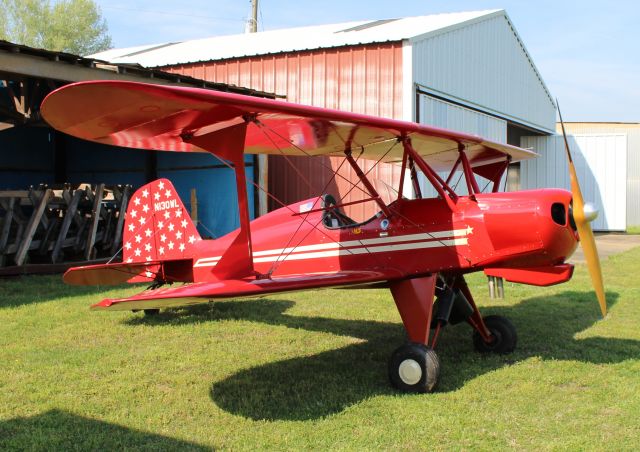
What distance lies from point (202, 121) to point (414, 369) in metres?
2.52

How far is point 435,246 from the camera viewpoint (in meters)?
5.45

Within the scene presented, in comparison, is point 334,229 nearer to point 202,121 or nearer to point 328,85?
point 202,121

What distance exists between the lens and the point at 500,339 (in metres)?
6.05

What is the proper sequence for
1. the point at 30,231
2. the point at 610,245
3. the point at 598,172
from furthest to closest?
the point at 598,172 < the point at 610,245 < the point at 30,231

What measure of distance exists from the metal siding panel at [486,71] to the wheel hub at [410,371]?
9.58 meters

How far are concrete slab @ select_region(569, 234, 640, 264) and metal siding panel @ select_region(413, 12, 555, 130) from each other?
472cm

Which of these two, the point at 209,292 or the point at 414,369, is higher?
the point at 209,292

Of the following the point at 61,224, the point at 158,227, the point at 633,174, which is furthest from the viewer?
the point at 633,174

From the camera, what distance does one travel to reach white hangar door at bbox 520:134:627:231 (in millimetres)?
22922

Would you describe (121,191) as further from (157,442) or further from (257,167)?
(157,442)

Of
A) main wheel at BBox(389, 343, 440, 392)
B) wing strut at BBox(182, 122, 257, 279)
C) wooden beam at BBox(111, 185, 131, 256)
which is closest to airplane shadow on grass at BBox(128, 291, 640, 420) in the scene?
main wheel at BBox(389, 343, 440, 392)

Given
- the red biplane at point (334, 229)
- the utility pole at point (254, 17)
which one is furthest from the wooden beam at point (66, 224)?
the utility pole at point (254, 17)

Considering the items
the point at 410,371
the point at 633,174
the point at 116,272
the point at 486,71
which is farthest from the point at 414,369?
the point at 633,174

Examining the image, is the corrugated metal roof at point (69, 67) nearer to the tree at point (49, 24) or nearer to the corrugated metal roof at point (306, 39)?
the corrugated metal roof at point (306, 39)
